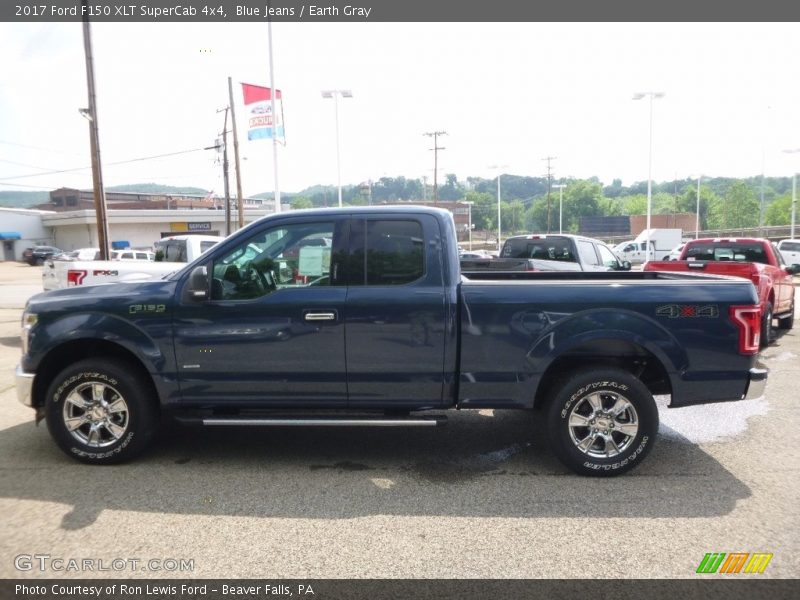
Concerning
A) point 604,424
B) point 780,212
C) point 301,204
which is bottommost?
point 604,424

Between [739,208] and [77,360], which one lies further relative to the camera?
[739,208]

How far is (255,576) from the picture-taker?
319cm

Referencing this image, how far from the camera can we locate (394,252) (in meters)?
4.69

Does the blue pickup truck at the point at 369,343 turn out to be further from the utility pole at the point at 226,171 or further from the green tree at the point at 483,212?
the green tree at the point at 483,212

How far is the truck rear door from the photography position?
451 centimetres

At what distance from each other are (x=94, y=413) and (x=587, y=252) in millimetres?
10192

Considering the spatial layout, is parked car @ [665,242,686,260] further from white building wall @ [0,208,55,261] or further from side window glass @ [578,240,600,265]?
white building wall @ [0,208,55,261]

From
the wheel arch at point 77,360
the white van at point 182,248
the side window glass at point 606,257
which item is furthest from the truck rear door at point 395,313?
the white van at point 182,248

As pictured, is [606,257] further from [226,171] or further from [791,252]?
[226,171]

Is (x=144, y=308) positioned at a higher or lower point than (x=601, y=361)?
higher

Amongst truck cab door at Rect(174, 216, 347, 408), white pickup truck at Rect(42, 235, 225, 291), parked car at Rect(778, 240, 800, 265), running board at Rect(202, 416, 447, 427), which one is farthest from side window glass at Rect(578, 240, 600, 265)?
parked car at Rect(778, 240, 800, 265)

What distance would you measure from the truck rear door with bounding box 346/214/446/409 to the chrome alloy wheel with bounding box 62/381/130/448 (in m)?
1.89

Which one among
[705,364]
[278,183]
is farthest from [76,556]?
[278,183]

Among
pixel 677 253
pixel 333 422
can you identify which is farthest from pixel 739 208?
pixel 333 422
